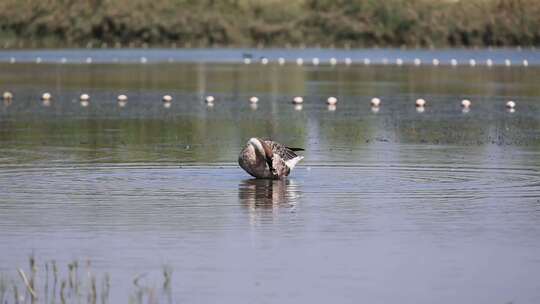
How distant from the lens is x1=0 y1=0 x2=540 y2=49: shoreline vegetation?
138625mm

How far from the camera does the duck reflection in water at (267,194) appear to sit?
862 inches

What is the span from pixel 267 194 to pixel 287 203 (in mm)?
1197

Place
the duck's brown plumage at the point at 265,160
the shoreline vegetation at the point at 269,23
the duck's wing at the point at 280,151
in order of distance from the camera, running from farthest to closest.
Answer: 1. the shoreline vegetation at the point at 269,23
2. the duck's wing at the point at 280,151
3. the duck's brown plumage at the point at 265,160

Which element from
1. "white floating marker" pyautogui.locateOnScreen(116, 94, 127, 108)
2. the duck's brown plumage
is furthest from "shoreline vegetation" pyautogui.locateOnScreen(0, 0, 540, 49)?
the duck's brown plumage

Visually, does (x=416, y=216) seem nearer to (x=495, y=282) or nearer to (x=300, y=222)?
(x=300, y=222)

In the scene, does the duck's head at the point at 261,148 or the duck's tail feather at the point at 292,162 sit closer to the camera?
the duck's head at the point at 261,148

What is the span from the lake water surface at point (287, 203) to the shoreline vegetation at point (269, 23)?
9341 cm

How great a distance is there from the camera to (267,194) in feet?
76.4

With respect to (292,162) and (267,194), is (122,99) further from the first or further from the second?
(267,194)

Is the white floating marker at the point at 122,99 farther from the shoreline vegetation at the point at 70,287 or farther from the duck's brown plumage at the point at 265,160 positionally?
the shoreline vegetation at the point at 70,287

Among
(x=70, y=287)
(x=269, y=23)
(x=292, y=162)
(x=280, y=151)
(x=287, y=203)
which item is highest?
(x=269, y=23)

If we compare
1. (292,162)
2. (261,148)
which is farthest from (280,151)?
(261,148)

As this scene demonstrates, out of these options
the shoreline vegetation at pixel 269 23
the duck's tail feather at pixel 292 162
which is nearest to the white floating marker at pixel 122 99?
the duck's tail feather at pixel 292 162

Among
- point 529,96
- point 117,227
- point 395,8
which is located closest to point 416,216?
point 117,227
